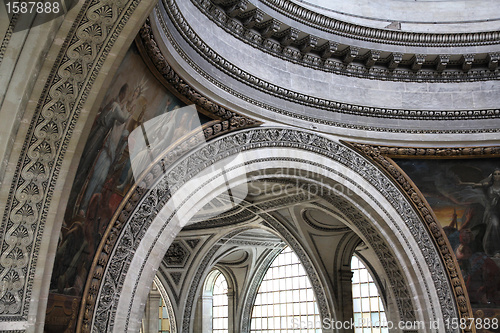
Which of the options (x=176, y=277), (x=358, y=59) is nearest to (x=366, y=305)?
(x=176, y=277)

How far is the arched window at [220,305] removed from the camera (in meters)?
20.7

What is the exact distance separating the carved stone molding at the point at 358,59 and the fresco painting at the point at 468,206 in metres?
1.64

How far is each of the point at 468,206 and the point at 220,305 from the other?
12.9 m

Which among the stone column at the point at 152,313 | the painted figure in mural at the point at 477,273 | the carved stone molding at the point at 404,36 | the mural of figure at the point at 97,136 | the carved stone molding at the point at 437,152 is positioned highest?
the carved stone molding at the point at 404,36

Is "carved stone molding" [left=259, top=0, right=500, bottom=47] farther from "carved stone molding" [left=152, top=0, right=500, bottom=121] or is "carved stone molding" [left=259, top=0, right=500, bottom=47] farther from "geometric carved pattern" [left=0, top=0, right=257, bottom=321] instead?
"geometric carved pattern" [left=0, top=0, right=257, bottom=321]

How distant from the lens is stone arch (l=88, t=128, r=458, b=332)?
6.75m

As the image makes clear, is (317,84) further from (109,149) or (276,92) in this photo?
(109,149)

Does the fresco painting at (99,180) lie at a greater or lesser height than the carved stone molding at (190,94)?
lesser

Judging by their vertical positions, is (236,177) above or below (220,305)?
above

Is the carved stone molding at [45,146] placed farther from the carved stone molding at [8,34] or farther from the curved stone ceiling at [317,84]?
the curved stone ceiling at [317,84]

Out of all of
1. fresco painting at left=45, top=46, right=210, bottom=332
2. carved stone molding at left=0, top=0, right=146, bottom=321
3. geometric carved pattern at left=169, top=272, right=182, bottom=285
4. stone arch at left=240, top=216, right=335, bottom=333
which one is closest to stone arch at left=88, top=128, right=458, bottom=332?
fresco painting at left=45, top=46, right=210, bottom=332

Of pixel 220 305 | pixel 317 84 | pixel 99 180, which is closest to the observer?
pixel 99 180

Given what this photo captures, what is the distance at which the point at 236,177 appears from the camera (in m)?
8.30

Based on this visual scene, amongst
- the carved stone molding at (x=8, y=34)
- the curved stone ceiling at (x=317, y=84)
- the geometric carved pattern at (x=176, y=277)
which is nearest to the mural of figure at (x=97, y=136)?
the curved stone ceiling at (x=317, y=84)
